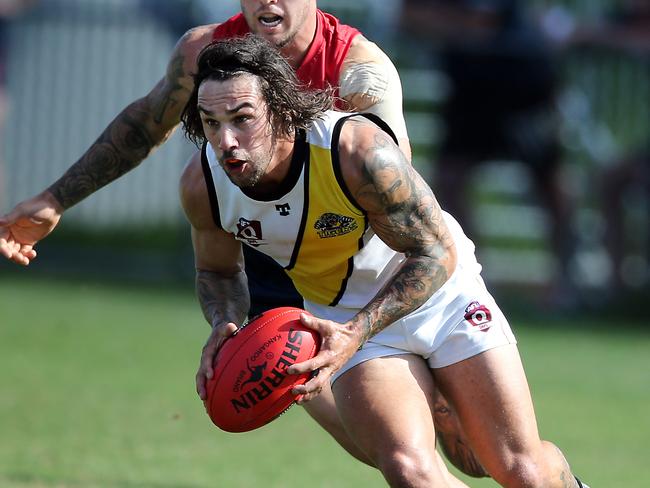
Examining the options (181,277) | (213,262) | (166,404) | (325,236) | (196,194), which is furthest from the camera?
(181,277)

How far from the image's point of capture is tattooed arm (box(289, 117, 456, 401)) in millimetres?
5141

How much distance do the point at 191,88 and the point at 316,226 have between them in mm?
1078

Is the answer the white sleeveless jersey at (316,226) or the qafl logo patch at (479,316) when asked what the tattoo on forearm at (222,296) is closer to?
the white sleeveless jersey at (316,226)

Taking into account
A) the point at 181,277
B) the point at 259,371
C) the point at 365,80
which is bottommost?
the point at 181,277

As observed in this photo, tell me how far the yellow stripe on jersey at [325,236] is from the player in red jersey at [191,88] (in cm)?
46

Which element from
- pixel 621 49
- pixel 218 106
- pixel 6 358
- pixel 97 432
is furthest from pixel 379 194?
pixel 621 49

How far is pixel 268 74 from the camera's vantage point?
5254mm

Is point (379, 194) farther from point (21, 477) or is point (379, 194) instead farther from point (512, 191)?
point (512, 191)

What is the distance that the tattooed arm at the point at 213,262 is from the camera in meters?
5.55

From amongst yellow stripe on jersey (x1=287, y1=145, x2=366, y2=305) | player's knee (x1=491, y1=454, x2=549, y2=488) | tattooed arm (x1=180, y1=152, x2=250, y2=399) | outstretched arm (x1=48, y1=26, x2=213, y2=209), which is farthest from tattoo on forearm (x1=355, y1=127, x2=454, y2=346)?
outstretched arm (x1=48, y1=26, x2=213, y2=209)

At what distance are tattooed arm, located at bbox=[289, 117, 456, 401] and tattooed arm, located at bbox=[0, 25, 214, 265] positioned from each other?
1.11 metres

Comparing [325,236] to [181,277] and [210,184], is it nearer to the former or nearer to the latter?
[210,184]

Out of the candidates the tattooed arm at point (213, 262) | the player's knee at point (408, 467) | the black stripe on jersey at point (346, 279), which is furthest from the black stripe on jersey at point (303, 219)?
the player's knee at point (408, 467)

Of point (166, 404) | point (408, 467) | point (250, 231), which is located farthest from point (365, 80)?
point (166, 404)
